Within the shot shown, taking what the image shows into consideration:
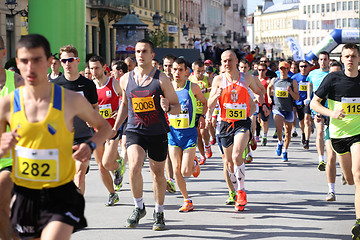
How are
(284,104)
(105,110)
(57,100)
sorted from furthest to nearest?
(284,104), (105,110), (57,100)

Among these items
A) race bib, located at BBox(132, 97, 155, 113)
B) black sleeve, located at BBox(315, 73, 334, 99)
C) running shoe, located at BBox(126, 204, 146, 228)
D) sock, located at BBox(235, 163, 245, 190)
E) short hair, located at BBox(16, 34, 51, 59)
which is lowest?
running shoe, located at BBox(126, 204, 146, 228)

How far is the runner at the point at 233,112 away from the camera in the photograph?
925 cm

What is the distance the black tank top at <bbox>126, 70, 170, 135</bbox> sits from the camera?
7.91m

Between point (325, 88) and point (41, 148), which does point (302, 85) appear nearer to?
point (325, 88)

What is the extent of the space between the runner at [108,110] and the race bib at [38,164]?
4699mm

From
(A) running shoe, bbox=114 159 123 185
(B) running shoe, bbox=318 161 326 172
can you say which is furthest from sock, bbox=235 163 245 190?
(B) running shoe, bbox=318 161 326 172

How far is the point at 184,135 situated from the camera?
9539mm

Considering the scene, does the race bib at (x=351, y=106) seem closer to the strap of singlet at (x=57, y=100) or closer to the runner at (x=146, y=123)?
the runner at (x=146, y=123)

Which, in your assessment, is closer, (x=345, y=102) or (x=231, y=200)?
(x=345, y=102)

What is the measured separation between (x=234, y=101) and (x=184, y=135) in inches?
30.2

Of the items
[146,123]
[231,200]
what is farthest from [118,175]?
[146,123]

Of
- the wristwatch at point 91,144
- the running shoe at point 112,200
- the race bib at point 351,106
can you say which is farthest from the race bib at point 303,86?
the wristwatch at point 91,144

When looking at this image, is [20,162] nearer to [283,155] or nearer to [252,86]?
[252,86]

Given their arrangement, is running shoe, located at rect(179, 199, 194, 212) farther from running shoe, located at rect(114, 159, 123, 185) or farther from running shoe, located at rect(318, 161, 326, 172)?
running shoe, located at rect(318, 161, 326, 172)
